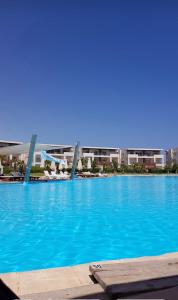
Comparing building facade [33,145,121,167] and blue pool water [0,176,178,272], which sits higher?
building facade [33,145,121,167]

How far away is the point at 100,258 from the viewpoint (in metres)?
6.68

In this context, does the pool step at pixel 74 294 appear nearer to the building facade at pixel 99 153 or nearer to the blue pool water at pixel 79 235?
the blue pool water at pixel 79 235

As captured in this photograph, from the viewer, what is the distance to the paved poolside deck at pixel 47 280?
324 centimetres

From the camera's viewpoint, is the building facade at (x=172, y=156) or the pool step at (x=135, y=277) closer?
the pool step at (x=135, y=277)

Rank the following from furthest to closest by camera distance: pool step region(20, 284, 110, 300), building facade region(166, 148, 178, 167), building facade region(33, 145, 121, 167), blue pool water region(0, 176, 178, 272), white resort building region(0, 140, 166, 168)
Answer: building facade region(166, 148, 178, 167)
white resort building region(0, 140, 166, 168)
building facade region(33, 145, 121, 167)
blue pool water region(0, 176, 178, 272)
pool step region(20, 284, 110, 300)

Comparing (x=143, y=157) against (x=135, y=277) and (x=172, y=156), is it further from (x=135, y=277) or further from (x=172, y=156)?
(x=135, y=277)

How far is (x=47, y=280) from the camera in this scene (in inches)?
136

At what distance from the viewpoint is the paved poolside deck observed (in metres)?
3.24

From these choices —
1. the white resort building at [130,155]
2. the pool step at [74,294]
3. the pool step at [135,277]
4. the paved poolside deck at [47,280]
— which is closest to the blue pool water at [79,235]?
the paved poolside deck at [47,280]

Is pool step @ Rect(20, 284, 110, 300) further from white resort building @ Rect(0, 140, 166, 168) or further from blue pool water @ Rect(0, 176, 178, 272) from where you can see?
white resort building @ Rect(0, 140, 166, 168)

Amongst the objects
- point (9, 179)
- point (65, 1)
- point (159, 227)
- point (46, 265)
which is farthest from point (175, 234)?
point (9, 179)

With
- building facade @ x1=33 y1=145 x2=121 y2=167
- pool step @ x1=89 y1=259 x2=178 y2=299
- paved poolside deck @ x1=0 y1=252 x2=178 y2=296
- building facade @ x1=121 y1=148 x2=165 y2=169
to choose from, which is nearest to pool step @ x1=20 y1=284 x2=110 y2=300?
pool step @ x1=89 y1=259 x2=178 y2=299

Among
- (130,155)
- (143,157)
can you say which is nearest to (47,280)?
(130,155)

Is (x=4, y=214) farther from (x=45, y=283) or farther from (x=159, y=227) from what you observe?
(x=45, y=283)
